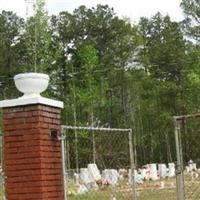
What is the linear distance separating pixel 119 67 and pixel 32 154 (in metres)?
37.4

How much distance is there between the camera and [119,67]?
43.7m

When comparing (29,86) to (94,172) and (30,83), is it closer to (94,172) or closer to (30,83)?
(30,83)

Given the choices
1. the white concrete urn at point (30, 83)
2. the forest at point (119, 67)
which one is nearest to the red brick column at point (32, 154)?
the white concrete urn at point (30, 83)

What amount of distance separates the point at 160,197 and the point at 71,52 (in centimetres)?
3078

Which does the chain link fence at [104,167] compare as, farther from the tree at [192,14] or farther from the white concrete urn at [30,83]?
the tree at [192,14]

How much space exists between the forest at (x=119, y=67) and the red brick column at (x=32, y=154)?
2960 centimetres

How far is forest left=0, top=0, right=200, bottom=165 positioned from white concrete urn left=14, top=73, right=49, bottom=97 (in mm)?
29564

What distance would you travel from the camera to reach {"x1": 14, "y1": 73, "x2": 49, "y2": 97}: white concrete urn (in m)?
6.64

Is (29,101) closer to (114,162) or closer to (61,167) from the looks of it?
(61,167)

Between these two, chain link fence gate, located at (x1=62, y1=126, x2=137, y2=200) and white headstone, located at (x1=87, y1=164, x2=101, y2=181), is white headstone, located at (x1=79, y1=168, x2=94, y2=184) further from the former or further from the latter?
white headstone, located at (x1=87, y1=164, x2=101, y2=181)

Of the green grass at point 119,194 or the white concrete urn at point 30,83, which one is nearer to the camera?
the white concrete urn at point 30,83

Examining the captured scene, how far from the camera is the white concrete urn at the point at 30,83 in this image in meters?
6.64

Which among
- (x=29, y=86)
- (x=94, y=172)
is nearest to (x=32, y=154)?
(x=29, y=86)

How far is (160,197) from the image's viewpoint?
47.0 feet
